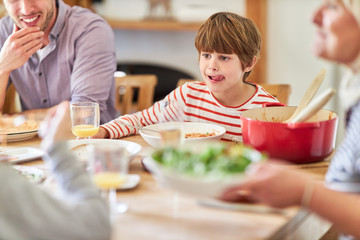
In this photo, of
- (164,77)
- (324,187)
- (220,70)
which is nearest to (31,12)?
(220,70)

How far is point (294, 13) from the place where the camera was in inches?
147

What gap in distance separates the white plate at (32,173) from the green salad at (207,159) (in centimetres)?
39

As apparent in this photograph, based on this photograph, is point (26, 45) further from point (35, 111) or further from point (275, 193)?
point (275, 193)

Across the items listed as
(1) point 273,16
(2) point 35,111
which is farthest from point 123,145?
(1) point 273,16

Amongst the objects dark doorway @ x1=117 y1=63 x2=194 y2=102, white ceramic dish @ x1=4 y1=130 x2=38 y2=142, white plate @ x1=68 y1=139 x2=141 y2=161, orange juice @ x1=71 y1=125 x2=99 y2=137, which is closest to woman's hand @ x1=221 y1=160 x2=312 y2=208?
white plate @ x1=68 y1=139 x2=141 y2=161

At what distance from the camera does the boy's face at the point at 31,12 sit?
2131mm

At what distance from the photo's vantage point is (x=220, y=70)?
177 cm

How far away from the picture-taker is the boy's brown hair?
5.79 feet

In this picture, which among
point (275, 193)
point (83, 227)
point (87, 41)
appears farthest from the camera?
point (87, 41)

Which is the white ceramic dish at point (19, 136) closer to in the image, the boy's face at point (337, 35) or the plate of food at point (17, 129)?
the plate of food at point (17, 129)

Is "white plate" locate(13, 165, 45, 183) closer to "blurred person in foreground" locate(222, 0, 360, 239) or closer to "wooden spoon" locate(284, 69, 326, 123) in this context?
"blurred person in foreground" locate(222, 0, 360, 239)

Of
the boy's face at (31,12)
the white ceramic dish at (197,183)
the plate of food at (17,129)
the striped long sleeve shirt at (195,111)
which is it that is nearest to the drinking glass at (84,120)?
the striped long sleeve shirt at (195,111)

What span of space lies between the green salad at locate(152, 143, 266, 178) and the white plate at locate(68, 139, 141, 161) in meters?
0.37

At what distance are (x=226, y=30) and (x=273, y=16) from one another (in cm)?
213
